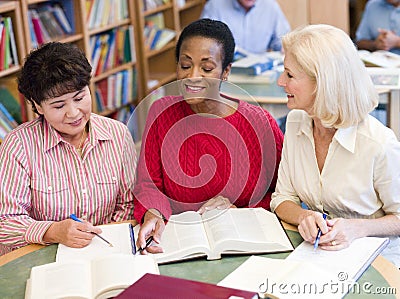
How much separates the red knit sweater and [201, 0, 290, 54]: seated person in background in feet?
7.94

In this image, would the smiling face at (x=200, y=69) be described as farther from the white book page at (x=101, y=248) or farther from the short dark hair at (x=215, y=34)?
the white book page at (x=101, y=248)

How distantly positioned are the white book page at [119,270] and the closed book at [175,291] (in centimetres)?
12

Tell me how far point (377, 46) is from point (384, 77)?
1.11m

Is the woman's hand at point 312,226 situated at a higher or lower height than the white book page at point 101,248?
higher

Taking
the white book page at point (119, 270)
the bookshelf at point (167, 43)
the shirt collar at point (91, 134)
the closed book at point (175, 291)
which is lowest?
the bookshelf at point (167, 43)

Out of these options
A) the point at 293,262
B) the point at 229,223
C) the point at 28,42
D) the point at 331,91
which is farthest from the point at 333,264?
the point at 28,42

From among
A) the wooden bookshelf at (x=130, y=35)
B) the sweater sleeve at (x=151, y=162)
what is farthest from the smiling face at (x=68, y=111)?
the wooden bookshelf at (x=130, y=35)

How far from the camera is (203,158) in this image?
1.90 metres

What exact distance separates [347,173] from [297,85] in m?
0.28

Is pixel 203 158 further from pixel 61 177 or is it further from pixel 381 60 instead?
pixel 381 60

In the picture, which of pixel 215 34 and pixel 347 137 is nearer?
pixel 347 137

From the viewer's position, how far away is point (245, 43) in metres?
4.29

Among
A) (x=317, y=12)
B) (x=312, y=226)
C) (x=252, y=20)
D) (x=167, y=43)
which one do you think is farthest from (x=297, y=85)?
(x=317, y=12)

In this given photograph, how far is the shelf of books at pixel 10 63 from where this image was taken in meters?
3.07
